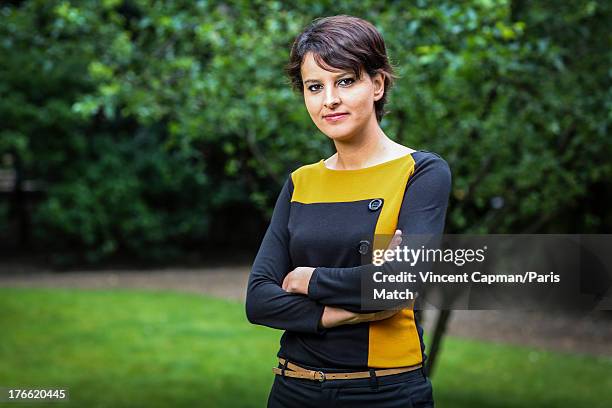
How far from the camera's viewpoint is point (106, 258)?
57.8ft

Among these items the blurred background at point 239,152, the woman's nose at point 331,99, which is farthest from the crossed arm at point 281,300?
the blurred background at point 239,152

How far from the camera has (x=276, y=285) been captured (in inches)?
102

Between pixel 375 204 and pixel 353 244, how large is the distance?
126mm

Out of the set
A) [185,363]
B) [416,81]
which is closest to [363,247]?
[416,81]

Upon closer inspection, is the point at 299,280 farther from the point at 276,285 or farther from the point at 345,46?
the point at 345,46

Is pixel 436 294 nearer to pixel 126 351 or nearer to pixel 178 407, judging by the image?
pixel 178 407

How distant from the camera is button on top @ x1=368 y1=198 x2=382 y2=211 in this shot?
92.4 inches

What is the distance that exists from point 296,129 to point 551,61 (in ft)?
5.68

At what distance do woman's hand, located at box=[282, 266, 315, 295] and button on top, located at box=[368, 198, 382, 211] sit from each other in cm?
25

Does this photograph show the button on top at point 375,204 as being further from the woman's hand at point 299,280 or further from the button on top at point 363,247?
the woman's hand at point 299,280

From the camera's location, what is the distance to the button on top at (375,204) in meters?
2.35

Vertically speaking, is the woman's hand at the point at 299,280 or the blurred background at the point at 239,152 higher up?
the blurred background at the point at 239,152

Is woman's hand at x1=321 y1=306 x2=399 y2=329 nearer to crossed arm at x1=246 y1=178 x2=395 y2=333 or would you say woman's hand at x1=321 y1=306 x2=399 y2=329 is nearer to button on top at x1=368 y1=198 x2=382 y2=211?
crossed arm at x1=246 y1=178 x2=395 y2=333

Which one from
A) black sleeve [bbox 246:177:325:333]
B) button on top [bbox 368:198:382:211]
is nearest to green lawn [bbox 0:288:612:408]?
black sleeve [bbox 246:177:325:333]
